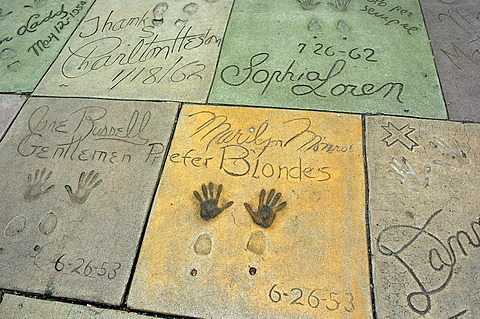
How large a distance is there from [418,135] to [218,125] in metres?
1.30

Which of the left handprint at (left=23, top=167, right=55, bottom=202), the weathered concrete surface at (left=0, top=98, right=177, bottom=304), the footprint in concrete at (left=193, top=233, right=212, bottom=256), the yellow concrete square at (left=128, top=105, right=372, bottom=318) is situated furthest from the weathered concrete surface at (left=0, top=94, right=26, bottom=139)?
the footprint in concrete at (left=193, top=233, right=212, bottom=256)

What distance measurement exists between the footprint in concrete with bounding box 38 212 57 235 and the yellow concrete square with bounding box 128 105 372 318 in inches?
22.5

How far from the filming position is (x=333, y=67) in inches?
116

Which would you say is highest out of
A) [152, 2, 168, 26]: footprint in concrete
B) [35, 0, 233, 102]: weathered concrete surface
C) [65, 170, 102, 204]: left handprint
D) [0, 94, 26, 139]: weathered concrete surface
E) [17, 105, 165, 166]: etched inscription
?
[152, 2, 168, 26]: footprint in concrete

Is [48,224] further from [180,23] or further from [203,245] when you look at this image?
[180,23]

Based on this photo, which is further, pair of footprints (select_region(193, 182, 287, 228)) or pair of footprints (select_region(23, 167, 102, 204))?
pair of footprints (select_region(23, 167, 102, 204))

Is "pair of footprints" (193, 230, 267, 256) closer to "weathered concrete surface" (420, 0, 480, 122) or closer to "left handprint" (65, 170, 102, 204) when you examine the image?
"left handprint" (65, 170, 102, 204)

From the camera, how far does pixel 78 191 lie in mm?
2379

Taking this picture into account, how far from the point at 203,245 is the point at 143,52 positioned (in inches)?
72.3

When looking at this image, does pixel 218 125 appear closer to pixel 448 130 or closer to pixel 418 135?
pixel 418 135

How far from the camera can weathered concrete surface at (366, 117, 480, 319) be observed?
1.90 meters

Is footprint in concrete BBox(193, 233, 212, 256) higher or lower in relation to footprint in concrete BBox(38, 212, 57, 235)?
lower

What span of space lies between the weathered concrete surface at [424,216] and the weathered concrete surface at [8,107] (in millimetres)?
2512
